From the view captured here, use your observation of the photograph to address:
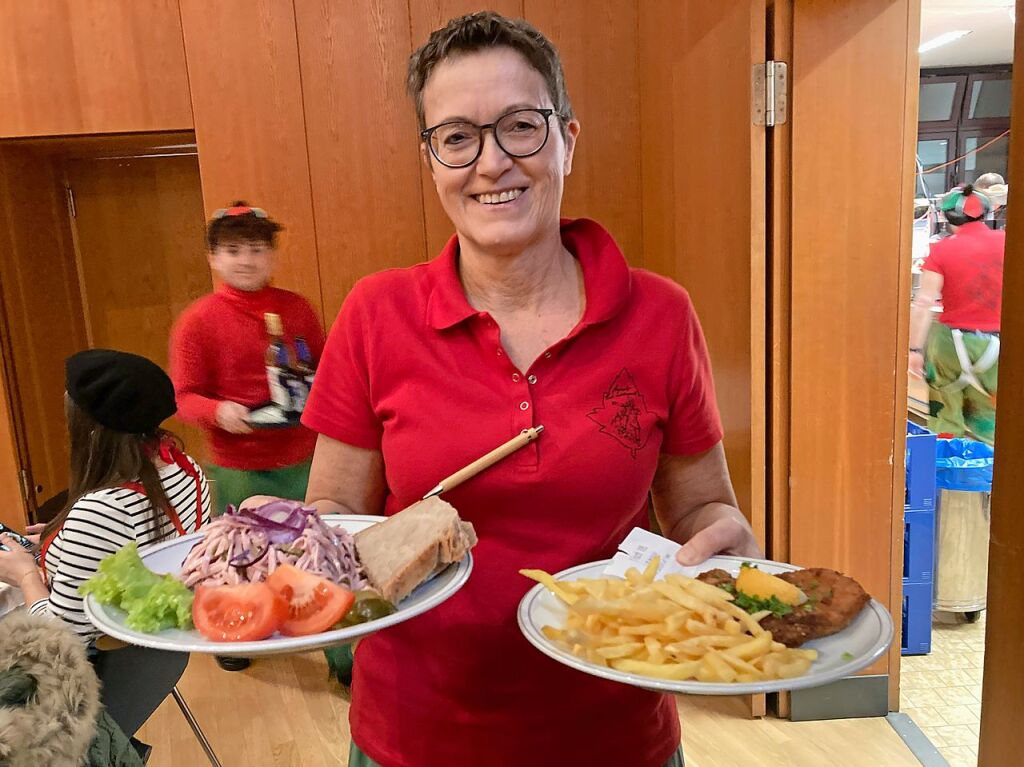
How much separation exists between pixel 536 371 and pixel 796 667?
1.69ft

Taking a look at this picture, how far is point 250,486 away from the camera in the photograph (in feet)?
9.84

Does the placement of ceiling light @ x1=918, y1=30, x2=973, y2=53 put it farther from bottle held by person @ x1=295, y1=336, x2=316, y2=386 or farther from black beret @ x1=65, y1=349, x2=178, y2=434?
black beret @ x1=65, y1=349, x2=178, y2=434

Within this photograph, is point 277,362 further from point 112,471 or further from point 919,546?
point 919,546

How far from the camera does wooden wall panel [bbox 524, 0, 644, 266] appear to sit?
12.4 ft

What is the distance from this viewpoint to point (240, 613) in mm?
941

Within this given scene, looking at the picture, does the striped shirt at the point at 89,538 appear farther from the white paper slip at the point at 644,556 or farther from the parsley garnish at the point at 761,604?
the parsley garnish at the point at 761,604

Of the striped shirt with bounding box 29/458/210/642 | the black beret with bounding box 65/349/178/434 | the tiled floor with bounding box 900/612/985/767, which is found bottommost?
the tiled floor with bounding box 900/612/985/767

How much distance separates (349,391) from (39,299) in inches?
167

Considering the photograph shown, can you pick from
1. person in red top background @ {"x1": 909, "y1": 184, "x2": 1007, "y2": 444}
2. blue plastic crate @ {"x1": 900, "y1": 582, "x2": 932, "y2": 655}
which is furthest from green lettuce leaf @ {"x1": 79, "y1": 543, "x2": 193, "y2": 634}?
person in red top background @ {"x1": 909, "y1": 184, "x2": 1007, "y2": 444}

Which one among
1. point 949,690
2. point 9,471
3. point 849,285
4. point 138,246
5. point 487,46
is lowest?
point 949,690

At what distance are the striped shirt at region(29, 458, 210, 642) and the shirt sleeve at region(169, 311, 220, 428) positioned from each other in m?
0.86

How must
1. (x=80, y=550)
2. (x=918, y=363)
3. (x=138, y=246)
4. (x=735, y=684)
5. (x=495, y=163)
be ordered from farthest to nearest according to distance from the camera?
(x=138, y=246), (x=918, y=363), (x=80, y=550), (x=495, y=163), (x=735, y=684)

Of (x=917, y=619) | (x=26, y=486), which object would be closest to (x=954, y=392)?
(x=917, y=619)

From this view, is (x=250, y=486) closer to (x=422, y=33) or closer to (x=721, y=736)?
(x=721, y=736)
